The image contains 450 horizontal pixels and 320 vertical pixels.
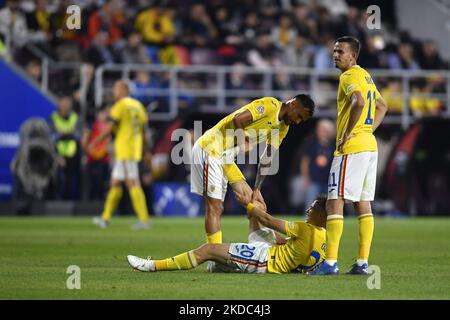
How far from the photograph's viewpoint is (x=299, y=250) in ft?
34.6

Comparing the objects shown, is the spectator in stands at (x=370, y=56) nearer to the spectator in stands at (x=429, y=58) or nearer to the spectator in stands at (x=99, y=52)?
the spectator in stands at (x=429, y=58)

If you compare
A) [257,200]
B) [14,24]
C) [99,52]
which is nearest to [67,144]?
[99,52]

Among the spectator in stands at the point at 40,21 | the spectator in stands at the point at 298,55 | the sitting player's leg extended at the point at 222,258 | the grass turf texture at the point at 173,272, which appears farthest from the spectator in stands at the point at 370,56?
the sitting player's leg extended at the point at 222,258

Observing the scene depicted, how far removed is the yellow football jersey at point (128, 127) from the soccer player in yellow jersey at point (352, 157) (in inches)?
371

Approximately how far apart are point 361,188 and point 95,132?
14.0m

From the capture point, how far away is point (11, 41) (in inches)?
969

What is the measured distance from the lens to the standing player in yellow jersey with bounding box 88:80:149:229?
65.0ft

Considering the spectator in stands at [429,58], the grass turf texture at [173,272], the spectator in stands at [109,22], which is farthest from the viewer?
the spectator in stands at [429,58]

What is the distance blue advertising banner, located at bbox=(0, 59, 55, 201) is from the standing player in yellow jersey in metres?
4.30

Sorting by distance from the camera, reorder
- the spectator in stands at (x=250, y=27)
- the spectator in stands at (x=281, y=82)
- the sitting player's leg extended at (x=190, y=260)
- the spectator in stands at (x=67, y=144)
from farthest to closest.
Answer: the spectator in stands at (x=250, y=27) → the spectator in stands at (x=281, y=82) → the spectator in stands at (x=67, y=144) → the sitting player's leg extended at (x=190, y=260)

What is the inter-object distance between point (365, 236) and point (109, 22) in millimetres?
16767

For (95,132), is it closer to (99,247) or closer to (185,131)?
(185,131)

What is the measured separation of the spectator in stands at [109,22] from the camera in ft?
85.6

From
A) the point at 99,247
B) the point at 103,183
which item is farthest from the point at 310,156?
the point at 99,247
